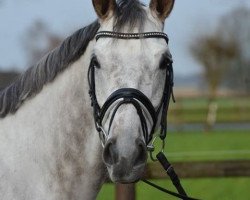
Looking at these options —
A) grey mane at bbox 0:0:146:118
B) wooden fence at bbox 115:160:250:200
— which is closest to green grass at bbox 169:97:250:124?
wooden fence at bbox 115:160:250:200

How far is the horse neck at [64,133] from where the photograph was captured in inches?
127

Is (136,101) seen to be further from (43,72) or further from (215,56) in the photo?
(215,56)

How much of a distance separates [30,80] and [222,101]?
3769 cm

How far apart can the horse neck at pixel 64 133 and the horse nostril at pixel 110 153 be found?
33 centimetres

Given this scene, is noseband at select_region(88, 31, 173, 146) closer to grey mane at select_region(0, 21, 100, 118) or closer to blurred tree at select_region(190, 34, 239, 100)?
grey mane at select_region(0, 21, 100, 118)

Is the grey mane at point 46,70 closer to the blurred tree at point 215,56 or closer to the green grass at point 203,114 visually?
the green grass at point 203,114

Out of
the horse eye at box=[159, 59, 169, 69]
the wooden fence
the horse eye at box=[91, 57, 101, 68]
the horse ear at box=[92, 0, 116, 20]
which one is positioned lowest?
the wooden fence

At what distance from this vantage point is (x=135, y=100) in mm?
2939

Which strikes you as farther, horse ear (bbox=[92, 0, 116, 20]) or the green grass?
the green grass

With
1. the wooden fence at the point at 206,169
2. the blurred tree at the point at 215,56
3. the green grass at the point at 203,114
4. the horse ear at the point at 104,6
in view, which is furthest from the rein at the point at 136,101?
the blurred tree at the point at 215,56

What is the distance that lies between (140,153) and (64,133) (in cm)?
55

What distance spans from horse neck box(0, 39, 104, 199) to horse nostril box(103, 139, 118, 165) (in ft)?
1.08

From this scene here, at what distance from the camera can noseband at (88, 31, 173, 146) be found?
2.94 meters

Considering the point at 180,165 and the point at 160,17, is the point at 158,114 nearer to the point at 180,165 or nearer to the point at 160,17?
the point at 160,17
